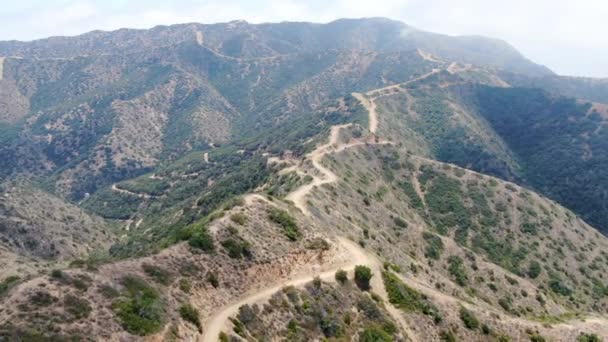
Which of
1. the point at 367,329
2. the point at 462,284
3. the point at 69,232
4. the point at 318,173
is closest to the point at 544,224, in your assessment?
the point at 462,284

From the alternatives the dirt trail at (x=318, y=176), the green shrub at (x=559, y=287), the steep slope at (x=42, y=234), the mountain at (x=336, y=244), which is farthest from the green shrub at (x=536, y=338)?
the steep slope at (x=42, y=234)

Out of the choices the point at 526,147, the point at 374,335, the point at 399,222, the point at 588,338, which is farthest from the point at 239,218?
the point at 526,147

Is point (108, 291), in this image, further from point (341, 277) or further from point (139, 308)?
point (341, 277)

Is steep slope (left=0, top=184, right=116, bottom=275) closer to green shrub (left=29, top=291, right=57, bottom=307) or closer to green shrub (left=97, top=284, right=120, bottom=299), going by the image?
green shrub (left=97, top=284, right=120, bottom=299)

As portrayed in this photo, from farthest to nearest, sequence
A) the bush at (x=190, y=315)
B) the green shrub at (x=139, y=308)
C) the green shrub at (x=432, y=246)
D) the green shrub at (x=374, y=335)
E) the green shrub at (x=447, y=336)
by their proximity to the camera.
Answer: the green shrub at (x=432, y=246) < the green shrub at (x=447, y=336) < the green shrub at (x=374, y=335) < the bush at (x=190, y=315) < the green shrub at (x=139, y=308)

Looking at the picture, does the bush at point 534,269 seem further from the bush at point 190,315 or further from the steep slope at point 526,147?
the bush at point 190,315
